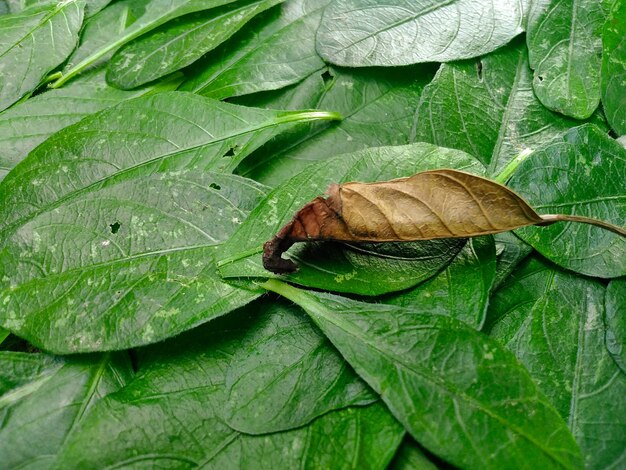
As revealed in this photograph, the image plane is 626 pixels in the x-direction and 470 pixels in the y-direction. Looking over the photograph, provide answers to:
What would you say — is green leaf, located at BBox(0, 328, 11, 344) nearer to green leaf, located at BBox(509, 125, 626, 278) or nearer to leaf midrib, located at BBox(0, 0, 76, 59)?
leaf midrib, located at BBox(0, 0, 76, 59)

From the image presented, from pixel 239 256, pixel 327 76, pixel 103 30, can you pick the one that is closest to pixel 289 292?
pixel 239 256

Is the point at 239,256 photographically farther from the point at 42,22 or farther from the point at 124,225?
the point at 42,22

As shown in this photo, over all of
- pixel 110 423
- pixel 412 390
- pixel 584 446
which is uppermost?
pixel 110 423

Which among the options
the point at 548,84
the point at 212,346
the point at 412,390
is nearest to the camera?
the point at 412,390

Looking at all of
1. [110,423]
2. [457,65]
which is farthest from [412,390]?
[457,65]

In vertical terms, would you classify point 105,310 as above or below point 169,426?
above

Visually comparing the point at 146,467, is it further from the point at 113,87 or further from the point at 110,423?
the point at 113,87
